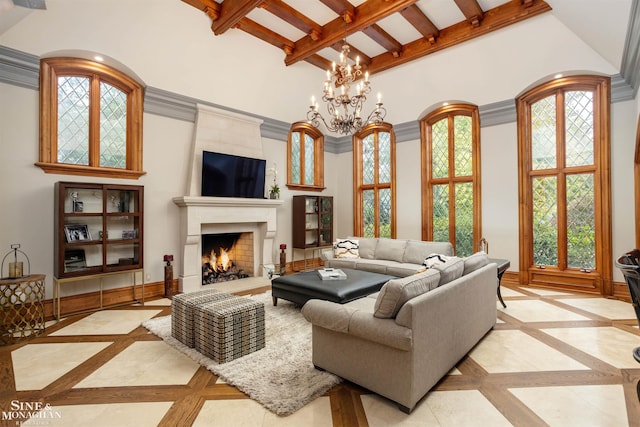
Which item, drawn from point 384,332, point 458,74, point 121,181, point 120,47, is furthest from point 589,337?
point 120,47

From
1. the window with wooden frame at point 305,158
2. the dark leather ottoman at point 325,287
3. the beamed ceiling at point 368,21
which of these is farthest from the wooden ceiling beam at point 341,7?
the dark leather ottoman at point 325,287

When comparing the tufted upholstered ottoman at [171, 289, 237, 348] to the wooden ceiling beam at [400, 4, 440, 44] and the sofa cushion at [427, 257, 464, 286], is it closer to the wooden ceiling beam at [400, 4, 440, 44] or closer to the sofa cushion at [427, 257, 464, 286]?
the sofa cushion at [427, 257, 464, 286]

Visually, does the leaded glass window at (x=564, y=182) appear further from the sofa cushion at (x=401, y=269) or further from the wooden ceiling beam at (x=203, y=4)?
the wooden ceiling beam at (x=203, y=4)

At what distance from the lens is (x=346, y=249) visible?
5.85 meters

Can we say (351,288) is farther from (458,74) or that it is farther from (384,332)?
(458,74)

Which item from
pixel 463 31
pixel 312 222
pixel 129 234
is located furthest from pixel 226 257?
pixel 463 31

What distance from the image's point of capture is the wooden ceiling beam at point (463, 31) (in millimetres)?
4609

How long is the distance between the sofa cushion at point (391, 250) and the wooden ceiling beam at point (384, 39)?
12.1 ft

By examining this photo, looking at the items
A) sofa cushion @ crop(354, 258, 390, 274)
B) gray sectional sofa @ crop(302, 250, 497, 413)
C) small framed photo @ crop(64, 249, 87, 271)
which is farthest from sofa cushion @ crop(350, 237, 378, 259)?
small framed photo @ crop(64, 249, 87, 271)

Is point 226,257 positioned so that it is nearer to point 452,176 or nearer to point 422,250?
point 422,250

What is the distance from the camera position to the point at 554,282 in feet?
17.1

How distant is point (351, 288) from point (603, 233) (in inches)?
166

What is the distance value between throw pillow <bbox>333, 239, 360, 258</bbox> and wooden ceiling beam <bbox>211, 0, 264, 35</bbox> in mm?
4026

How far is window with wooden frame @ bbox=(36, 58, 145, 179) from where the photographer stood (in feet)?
13.0
